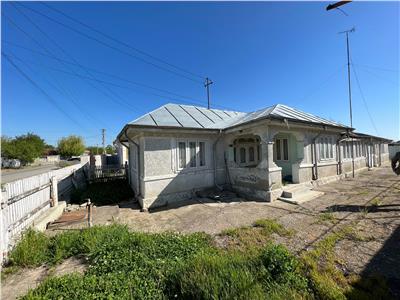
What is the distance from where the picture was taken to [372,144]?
739 inches

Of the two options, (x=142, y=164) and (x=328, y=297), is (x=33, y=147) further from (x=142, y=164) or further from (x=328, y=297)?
(x=328, y=297)

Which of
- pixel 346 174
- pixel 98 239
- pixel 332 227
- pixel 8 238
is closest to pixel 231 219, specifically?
pixel 332 227

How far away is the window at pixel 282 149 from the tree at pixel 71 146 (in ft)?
164

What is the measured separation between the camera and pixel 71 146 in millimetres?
47781

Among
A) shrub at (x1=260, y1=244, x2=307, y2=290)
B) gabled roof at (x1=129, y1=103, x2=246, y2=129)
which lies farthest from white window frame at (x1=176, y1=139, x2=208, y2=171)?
shrub at (x1=260, y1=244, x2=307, y2=290)

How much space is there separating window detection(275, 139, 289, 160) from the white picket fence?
11088 millimetres

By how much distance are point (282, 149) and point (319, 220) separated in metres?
6.36

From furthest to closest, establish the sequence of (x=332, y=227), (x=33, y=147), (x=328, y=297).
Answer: (x=33, y=147) < (x=332, y=227) < (x=328, y=297)

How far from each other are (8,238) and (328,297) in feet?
20.0

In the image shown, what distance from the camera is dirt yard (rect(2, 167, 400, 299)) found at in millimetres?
3805

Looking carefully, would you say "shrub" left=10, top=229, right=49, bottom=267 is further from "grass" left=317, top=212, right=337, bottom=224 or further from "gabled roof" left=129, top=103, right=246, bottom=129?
"grass" left=317, top=212, right=337, bottom=224

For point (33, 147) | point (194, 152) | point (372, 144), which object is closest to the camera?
point (194, 152)

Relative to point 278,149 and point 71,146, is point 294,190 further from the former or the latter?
point 71,146

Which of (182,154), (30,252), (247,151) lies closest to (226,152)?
(247,151)
